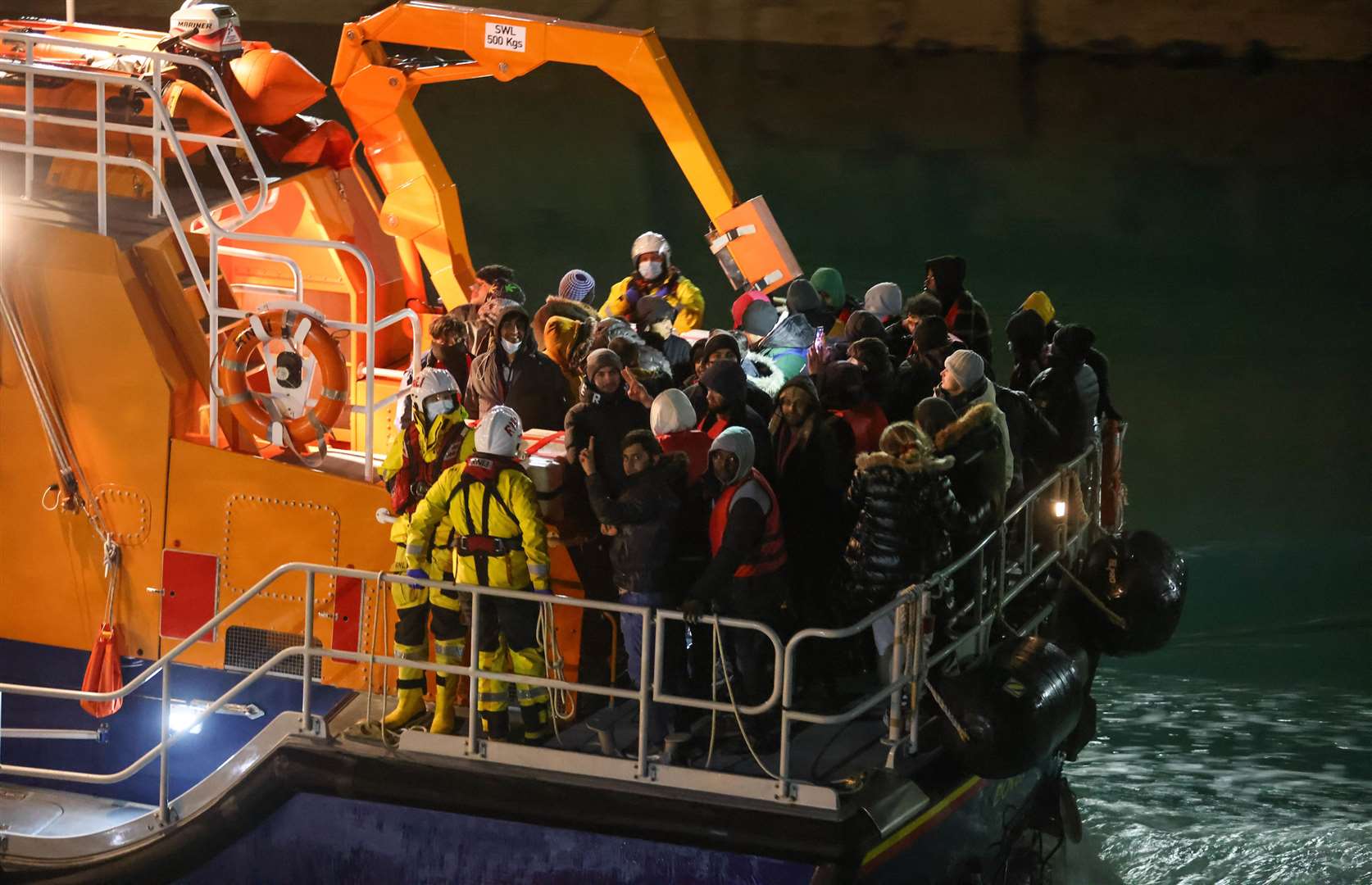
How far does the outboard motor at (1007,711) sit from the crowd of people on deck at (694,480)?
385 millimetres

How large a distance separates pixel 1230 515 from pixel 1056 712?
340 inches

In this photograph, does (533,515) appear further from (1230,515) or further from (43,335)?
(1230,515)

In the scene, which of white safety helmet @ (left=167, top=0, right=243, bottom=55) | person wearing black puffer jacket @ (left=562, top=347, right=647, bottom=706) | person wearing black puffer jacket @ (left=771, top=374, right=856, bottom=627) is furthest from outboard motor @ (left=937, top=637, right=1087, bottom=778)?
white safety helmet @ (left=167, top=0, right=243, bottom=55)

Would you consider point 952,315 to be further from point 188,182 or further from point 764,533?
point 188,182

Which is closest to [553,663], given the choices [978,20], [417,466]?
[417,466]

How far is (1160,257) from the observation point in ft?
80.3

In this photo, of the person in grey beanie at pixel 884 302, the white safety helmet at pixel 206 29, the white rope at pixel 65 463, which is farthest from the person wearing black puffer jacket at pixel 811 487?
the white safety helmet at pixel 206 29

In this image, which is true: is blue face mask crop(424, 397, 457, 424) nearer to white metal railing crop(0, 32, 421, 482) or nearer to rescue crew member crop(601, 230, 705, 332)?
white metal railing crop(0, 32, 421, 482)

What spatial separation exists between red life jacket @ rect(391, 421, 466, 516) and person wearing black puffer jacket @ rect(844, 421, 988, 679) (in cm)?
156

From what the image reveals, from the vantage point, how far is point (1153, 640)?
8422 mm

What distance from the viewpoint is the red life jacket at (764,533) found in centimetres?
623

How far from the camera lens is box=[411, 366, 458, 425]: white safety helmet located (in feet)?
21.4

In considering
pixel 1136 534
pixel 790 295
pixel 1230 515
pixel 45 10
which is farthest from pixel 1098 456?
pixel 45 10

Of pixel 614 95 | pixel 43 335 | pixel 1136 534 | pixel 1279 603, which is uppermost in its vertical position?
pixel 614 95
